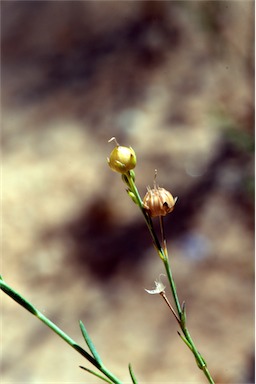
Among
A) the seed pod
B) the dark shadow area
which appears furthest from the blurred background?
the seed pod

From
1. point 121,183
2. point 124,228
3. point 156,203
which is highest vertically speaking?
point 121,183

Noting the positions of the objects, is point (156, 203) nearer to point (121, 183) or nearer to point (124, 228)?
Answer: point (124, 228)

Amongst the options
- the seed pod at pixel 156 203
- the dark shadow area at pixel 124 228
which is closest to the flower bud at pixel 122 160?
the seed pod at pixel 156 203

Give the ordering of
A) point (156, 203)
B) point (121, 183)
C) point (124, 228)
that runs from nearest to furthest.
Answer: point (156, 203), point (124, 228), point (121, 183)

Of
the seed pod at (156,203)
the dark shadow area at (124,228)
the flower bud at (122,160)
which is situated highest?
the dark shadow area at (124,228)

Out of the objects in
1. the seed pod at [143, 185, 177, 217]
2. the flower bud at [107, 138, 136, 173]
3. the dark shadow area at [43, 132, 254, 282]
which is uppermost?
the dark shadow area at [43, 132, 254, 282]

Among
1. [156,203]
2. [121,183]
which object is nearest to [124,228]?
[121,183]

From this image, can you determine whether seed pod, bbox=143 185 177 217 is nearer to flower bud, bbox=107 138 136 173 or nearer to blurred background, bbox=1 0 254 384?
flower bud, bbox=107 138 136 173

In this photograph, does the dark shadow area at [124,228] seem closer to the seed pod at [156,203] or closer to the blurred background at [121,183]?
the blurred background at [121,183]

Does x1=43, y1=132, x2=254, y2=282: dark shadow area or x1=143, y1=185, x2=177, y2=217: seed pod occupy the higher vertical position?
x1=43, y1=132, x2=254, y2=282: dark shadow area

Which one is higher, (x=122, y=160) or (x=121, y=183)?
(x=121, y=183)
